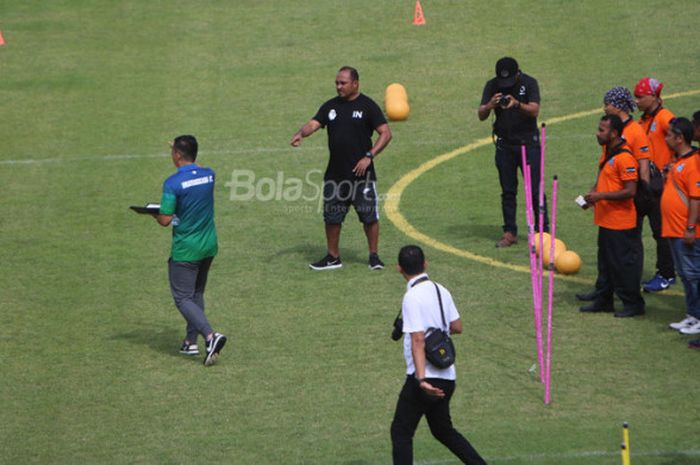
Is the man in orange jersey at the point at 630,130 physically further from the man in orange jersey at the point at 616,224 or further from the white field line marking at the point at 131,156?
the white field line marking at the point at 131,156

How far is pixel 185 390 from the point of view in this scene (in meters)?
12.6

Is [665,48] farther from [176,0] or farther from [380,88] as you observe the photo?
[176,0]

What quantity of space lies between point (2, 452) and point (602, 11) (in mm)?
19134

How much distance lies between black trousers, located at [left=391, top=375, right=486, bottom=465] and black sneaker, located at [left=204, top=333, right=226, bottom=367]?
360cm

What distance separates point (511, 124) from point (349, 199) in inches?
96.4

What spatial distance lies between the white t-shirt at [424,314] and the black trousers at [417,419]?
8cm

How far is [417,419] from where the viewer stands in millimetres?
9852

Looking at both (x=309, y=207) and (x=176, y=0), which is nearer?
(x=309, y=207)

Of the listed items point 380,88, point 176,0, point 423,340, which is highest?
point 176,0

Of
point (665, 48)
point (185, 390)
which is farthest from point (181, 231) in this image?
point (665, 48)

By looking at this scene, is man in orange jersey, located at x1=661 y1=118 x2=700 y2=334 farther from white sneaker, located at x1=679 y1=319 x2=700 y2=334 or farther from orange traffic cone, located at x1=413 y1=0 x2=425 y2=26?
orange traffic cone, located at x1=413 y1=0 x2=425 y2=26

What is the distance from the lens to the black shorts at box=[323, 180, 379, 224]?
1566cm

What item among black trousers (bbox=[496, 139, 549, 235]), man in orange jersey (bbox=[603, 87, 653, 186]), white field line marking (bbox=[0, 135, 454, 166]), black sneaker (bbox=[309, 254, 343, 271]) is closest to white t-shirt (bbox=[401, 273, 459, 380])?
man in orange jersey (bbox=[603, 87, 653, 186])

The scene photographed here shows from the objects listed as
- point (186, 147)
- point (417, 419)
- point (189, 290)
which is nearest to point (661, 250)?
point (189, 290)
